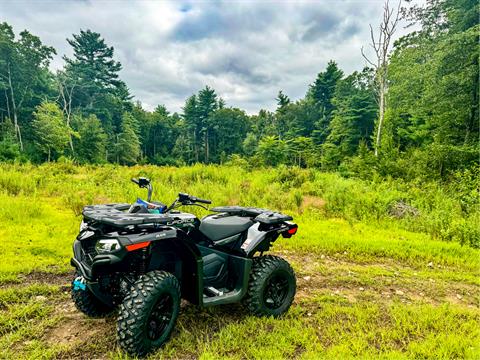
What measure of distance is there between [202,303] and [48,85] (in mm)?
43574

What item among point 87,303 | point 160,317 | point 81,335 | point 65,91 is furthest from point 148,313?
point 65,91

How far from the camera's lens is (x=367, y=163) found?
12758 mm

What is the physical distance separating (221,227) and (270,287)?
0.83 m

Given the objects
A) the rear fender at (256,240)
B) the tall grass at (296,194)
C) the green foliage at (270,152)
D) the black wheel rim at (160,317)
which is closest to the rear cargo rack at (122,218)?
the black wheel rim at (160,317)

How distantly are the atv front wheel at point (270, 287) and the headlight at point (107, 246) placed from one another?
1.38 meters

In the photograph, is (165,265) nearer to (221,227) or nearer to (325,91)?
(221,227)

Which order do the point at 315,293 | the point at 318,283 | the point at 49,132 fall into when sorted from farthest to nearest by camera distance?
the point at 49,132 < the point at 318,283 < the point at 315,293

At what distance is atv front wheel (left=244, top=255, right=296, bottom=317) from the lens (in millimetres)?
2840

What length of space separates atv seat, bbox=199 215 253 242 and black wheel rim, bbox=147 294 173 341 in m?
0.77

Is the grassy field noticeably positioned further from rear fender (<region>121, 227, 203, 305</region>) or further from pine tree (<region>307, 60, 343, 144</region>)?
pine tree (<region>307, 60, 343, 144</region>)

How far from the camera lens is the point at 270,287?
303 centimetres

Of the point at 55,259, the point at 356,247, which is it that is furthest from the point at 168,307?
the point at 356,247

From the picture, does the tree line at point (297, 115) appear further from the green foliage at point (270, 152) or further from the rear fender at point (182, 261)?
the rear fender at point (182, 261)

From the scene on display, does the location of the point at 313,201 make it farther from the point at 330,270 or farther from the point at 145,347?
the point at 145,347
